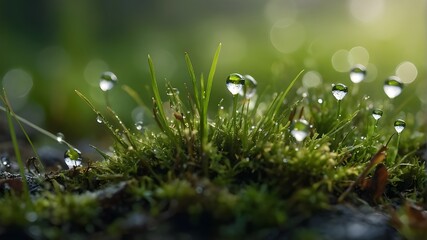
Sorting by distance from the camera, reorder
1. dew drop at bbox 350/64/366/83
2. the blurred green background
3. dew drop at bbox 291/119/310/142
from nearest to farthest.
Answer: dew drop at bbox 291/119/310/142 < dew drop at bbox 350/64/366/83 < the blurred green background

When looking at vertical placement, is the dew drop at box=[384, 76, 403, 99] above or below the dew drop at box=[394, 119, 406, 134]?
above

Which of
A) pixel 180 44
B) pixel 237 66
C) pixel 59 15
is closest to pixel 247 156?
pixel 59 15

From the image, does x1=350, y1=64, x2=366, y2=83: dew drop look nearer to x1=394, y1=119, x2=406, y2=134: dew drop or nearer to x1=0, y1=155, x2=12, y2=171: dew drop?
x1=394, y1=119, x2=406, y2=134: dew drop

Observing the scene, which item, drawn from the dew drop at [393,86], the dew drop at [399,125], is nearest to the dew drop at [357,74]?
the dew drop at [393,86]

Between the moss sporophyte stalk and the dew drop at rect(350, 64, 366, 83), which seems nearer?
the moss sporophyte stalk

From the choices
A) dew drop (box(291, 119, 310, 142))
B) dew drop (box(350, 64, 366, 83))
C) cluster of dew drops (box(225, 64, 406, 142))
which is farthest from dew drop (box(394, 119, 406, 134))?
dew drop (box(291, 119, 310, 142))

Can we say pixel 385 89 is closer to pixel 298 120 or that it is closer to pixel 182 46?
pixel 298 120

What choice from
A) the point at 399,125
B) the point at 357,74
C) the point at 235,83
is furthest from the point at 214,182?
the point at 357,74

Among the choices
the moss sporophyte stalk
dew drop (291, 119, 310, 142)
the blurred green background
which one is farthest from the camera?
the blurred green background
